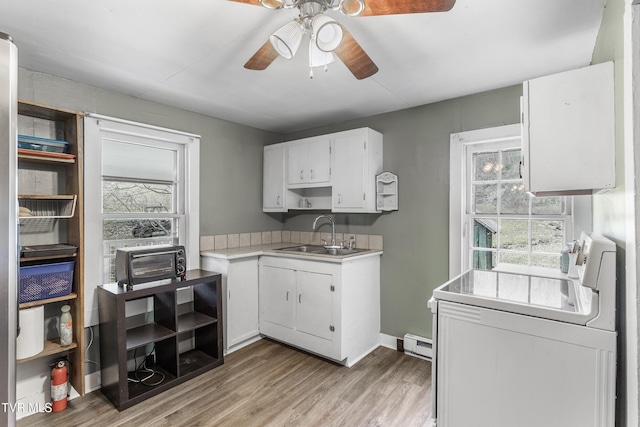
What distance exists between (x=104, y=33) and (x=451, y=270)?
2.98 m

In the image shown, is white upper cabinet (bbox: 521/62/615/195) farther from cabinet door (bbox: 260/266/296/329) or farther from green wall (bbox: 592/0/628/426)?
cabinet door (bbox: 260/266/296/329)

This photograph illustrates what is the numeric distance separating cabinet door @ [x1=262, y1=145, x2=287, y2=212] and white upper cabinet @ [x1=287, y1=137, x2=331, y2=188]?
0.11 metres

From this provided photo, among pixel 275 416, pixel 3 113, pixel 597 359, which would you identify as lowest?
pixel 275 416

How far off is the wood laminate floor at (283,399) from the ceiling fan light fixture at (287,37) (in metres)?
2.17

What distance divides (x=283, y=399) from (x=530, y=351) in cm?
166

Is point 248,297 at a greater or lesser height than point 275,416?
greater

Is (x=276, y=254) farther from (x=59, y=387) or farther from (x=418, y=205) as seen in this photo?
(x=59, y=387)

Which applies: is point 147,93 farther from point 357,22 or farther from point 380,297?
point 380,297

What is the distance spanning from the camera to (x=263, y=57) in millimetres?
1657

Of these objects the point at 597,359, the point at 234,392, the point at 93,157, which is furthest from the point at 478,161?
the point at 93,157

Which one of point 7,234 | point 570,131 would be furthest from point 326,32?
point 7,234

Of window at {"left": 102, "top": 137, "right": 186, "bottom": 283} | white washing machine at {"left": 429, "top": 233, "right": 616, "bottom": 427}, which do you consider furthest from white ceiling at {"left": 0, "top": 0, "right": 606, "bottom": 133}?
white washing machine at {"left": 429, "top": 233, "right": 616, "bottom": 427}

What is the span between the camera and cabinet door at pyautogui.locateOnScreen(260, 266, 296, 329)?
308cm

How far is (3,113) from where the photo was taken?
2.99ft
